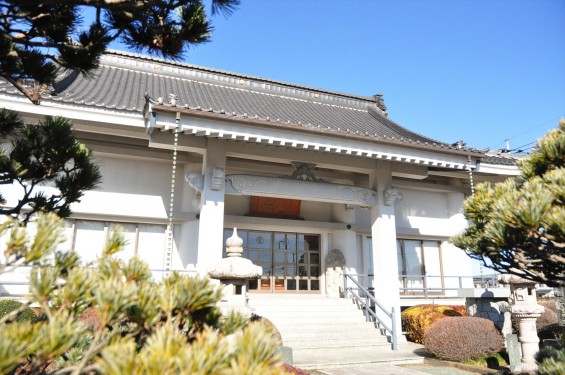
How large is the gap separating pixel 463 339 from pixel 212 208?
6.15 meters

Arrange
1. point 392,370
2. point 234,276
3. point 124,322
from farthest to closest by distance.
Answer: point 392,370 < point 234,276 < point 124,322

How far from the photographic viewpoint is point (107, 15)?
13.4 feet

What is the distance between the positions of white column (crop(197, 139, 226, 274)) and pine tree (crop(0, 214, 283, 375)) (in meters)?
6.11

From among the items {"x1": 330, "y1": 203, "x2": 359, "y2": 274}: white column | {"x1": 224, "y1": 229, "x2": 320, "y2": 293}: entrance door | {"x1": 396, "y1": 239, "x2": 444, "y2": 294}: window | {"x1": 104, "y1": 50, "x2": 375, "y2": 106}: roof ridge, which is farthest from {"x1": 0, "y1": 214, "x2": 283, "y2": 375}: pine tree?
{"x1": 104, "y1": 50, "x2": 375, "y2": 106}: roof ridge

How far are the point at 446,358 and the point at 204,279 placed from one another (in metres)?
8.20

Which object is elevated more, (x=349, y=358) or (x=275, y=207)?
(x=275, y=207)

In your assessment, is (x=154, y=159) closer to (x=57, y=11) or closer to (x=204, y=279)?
(x=57, y=11)

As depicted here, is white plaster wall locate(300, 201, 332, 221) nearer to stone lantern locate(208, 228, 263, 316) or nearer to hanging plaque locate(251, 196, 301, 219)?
hanging plaque locate(251, 196, 301, 219)

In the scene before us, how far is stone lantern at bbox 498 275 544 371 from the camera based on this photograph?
777 cm

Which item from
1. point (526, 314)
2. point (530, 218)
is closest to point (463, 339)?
point (526, 314)

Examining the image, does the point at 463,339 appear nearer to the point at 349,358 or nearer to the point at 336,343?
the point at 349,358

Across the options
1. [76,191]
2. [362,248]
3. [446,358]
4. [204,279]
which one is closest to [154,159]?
[76,191]

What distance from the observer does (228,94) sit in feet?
49.2

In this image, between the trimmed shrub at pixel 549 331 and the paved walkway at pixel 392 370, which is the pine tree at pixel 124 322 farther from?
the trimmed shrub at pixel 549 331
